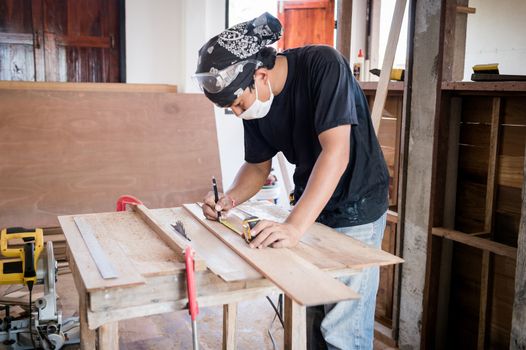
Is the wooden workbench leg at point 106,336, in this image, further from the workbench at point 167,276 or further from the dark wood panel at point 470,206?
the dark wood panel at point 470,206

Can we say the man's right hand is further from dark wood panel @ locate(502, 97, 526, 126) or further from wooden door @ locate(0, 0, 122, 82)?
wooden door @ locate(0, 0, 122, 82)

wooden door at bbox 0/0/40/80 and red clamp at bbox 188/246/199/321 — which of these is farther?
wooden door at bbox 0/0/40/80

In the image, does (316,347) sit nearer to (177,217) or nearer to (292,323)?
(292,323)

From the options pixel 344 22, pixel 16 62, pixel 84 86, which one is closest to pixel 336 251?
pixel 344 22

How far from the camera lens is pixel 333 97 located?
158cm

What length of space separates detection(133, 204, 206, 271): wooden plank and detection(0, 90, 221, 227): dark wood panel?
2061mm

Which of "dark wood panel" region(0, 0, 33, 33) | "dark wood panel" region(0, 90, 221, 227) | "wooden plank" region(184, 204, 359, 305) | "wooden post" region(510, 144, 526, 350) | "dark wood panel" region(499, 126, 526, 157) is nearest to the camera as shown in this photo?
"wooden plank" region(184, 204, 359, 305)

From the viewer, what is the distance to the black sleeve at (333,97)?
1.57 metres

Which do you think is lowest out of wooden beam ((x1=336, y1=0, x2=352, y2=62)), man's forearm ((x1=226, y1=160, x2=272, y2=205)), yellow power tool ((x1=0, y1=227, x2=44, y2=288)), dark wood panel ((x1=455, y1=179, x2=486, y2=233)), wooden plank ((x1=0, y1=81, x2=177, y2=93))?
yellow power tool ((x1=0, y1=227, x2=44, y2=288))

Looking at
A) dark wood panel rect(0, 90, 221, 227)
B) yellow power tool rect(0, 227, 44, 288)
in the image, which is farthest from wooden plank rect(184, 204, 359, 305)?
dark wood panel rect(0, 90, 221, 227)

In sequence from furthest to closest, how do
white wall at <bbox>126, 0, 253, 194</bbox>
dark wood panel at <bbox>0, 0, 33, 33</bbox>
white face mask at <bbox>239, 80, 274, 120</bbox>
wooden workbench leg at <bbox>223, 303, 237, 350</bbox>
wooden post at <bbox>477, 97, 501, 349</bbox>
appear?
white wall at <bbox>126, 0, 253, 194</bbox>
dark wood panel at <bbox>0, 0, 33, 33</bbox>
wooden post at <bbox>477, 97, 501, 349</bbox>
wooden workbench leg at <bbox>223, 303, 237, 350</bbox>
white face mask at <bbox>239, 80, 274, 120</bbox>

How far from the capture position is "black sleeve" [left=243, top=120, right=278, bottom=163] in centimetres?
195

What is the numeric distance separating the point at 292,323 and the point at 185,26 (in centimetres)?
381

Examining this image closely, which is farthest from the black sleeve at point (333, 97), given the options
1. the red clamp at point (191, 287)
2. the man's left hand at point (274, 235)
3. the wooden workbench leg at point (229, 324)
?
the wooden workbench leg at point (229, 324)
